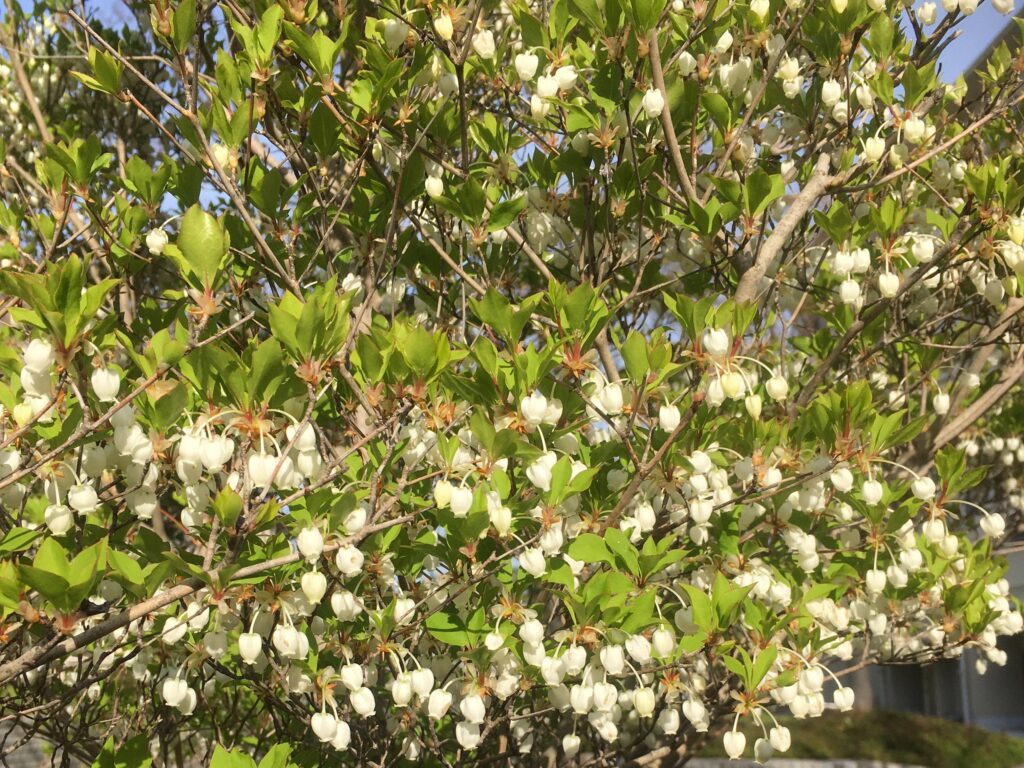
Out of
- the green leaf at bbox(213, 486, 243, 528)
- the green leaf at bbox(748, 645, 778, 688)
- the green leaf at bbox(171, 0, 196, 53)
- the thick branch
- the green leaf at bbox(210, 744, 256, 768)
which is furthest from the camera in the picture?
the thick branch

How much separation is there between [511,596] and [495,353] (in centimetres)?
78

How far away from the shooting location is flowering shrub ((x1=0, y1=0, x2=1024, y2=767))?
83.2 inches

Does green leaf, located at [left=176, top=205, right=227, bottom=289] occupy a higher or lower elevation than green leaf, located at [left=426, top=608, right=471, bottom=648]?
higher

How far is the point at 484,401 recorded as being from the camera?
2.36 meters

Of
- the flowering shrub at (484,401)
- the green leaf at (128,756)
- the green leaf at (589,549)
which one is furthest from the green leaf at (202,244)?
the green leaf at (128,756)

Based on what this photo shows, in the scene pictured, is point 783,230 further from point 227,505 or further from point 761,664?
point 227,505

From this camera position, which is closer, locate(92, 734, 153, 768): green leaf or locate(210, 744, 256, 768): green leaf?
locate(210, 744, 256, 768): green leaf

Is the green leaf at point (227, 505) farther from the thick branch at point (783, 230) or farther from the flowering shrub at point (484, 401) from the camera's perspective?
the thick branch at point (783, 230)

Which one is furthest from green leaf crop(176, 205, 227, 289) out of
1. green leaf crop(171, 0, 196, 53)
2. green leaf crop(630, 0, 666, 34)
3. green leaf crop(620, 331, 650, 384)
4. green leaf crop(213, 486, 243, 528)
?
green leaf crop(630, 0, 666, 34)

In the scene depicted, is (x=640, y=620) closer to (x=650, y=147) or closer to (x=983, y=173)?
(x=650, y=147)

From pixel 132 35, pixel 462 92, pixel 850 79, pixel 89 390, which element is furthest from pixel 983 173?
pixel 132 35

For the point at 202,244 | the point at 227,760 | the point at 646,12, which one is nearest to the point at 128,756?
the point at 227,760

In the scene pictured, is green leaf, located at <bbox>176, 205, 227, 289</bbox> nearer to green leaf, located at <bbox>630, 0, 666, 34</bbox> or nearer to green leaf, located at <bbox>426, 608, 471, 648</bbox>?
green leaf, located at <bbox>426, 608, 471, 648</bbox>

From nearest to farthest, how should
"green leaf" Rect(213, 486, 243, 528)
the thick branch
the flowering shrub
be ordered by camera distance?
"green leaf" Rect(213, 486, 243, 528) < the flowering shrub < the thick branch
